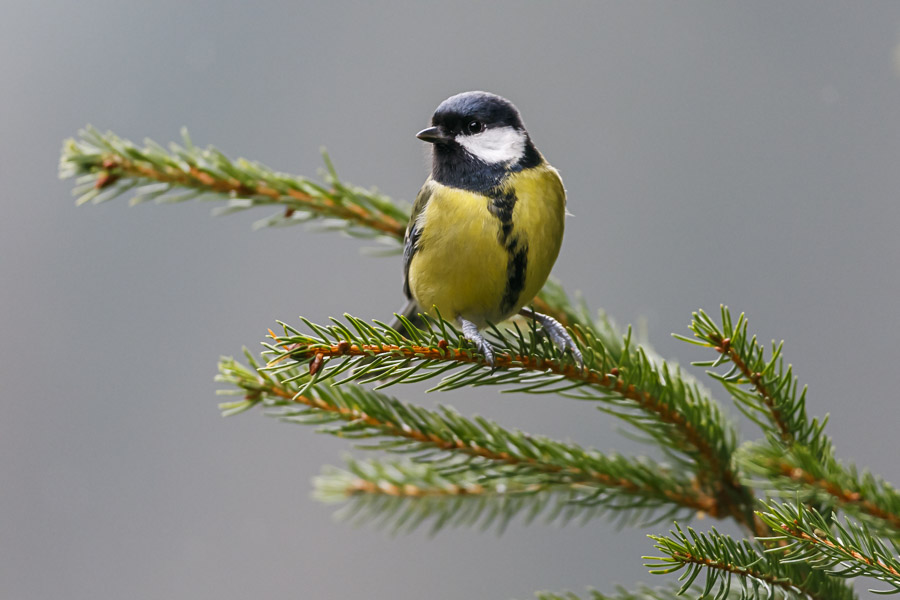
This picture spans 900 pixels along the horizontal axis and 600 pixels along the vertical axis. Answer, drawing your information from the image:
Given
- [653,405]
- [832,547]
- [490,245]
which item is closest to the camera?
[832,547]

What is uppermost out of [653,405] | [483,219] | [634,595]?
[483,219]

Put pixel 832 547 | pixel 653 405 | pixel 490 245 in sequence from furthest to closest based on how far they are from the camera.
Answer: pixel 490 245 < pixel 653 405 < pixel 832 547

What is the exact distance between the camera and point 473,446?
591mm

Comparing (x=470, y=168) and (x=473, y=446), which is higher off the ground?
(x=470, y=168)

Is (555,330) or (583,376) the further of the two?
(555,330)

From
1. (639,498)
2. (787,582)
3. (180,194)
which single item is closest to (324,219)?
(180,194)

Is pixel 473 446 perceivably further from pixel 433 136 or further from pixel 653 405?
pixel 433 136

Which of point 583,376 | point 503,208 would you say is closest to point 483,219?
point 503,208

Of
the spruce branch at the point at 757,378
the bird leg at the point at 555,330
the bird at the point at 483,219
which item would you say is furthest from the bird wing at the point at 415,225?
the spruce branch at the point at 757,378

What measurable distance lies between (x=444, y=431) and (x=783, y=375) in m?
0.24

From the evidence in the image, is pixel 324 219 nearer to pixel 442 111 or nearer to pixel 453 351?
pixel 442 111

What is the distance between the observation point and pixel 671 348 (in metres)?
1.99

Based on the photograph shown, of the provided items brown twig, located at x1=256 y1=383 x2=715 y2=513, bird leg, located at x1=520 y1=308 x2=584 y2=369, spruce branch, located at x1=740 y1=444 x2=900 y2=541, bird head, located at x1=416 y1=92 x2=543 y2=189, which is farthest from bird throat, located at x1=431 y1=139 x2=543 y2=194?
spruce branch, located at x1=740 y1=444 x2=900 y2=541

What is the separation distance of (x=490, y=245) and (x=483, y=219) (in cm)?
3
